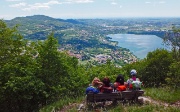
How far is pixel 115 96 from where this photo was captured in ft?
38.0

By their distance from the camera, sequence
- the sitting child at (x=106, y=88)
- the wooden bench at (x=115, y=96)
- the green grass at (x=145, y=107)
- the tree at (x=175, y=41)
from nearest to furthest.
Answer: the green grass at (x=145, y=107) < the wooden bench at (x=115, y=96) < the sitting child at (x=106, y=88) < the tree at (x=175, y=41)

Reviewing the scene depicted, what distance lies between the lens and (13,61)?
18312 mm

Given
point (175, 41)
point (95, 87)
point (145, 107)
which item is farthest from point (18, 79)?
point (175, 41)

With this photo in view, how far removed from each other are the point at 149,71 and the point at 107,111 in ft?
62.8

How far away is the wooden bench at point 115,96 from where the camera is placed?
1135 centimetres

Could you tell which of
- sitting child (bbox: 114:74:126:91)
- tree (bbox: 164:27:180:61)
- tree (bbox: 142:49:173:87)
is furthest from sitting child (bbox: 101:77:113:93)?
tree (bbox: 164:27:180:61)

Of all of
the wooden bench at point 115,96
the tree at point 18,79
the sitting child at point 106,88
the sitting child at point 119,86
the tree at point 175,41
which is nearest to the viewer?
the wooden bench at point 115,96

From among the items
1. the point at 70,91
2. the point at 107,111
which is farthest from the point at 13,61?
the point at 107,111

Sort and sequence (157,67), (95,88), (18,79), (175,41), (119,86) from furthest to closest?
(175,41) → (157,67) → (18,79) → (119,86) → (95,88)

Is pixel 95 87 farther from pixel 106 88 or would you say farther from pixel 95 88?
pixel 106 88

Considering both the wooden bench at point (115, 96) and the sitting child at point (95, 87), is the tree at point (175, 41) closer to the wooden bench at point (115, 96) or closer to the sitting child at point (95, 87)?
the wooden bench at point (115, 96)

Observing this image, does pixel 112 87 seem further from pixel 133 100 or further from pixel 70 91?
pixel 70 91

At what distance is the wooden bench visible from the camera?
37.2 feet

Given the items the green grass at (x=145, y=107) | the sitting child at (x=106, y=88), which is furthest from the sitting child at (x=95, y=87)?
the green grass at (x=145, y=107)
